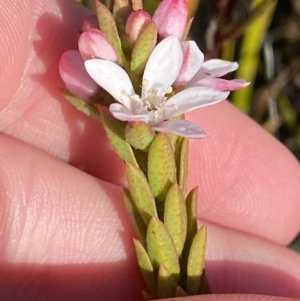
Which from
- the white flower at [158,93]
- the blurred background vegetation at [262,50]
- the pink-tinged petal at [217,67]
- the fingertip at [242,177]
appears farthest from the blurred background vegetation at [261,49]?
the white flower at [158,93]

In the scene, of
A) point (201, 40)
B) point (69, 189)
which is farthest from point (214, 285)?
point (201, 40)

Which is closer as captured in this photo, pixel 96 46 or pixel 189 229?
pixel 96 46

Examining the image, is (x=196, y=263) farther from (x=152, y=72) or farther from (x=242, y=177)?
Result: (x=242, y=177)

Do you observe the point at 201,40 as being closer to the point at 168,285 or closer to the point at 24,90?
the point at 24,90

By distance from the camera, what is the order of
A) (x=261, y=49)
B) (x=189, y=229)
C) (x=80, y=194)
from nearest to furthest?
(x=189, y=229), (x=80, y=194), (x=261, y=49)

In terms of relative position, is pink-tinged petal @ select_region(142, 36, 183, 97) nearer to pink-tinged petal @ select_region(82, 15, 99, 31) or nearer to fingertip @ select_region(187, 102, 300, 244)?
pink-tinged petal @ select_region(82, 15, 99, 31)

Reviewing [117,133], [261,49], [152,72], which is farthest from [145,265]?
[261,49]

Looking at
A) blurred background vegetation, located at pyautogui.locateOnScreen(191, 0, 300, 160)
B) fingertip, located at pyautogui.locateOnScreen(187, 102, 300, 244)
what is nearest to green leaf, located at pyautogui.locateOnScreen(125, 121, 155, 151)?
fingertip, located at pyautogui.locateOnScreen(187, 102, 300, 244)
